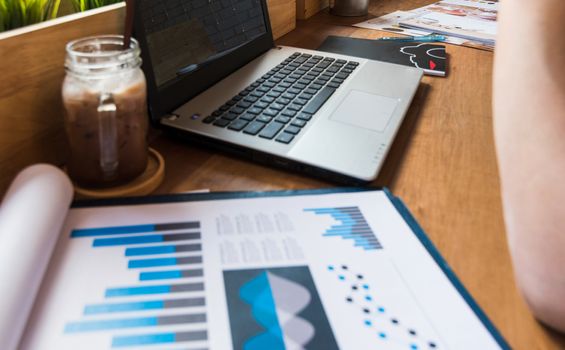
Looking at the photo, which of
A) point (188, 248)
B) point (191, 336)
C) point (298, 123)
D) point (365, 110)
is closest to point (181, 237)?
point (188, 248)

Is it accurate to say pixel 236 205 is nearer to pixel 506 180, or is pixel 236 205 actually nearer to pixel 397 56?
pixel 506 180

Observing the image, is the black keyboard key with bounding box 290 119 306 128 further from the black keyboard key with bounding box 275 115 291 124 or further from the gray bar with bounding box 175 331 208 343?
the gray bar with bounding box 175 331 208 343

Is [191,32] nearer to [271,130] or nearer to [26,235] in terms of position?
[271,130]

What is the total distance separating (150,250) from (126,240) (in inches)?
1.1

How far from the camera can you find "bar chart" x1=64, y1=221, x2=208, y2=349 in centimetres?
36

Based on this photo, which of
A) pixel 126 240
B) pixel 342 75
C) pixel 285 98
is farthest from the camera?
pixel 342 75

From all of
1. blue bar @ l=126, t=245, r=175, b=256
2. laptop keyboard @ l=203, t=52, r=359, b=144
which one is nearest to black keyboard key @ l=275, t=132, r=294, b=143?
laptop keyboard @ l=203, t=52, r=359, b=144

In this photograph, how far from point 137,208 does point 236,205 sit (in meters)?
0.10

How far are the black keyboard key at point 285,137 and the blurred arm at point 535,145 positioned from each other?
0.23 m

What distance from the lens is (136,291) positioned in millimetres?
399

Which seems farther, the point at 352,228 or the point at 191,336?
the point at 352,228

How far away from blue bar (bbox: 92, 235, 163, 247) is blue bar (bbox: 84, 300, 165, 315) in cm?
8

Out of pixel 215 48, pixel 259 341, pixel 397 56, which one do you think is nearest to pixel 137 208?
pixel 259 341

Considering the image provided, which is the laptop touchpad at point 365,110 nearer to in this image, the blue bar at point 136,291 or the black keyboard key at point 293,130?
Result: the black keyboard key at point 293,130
